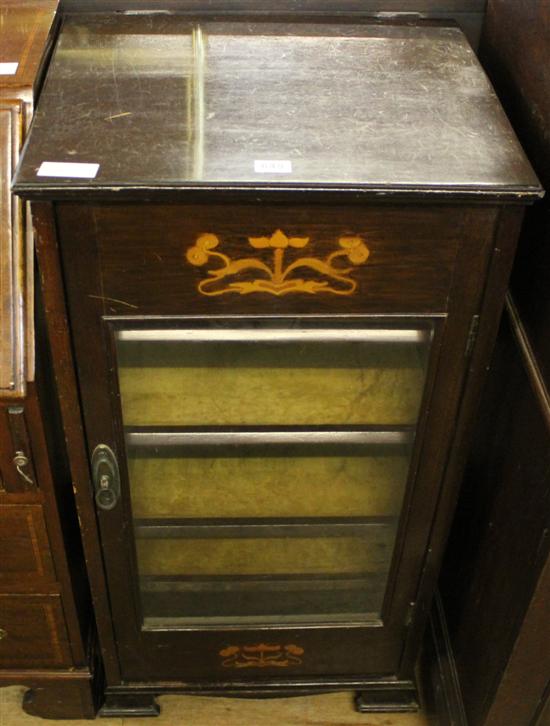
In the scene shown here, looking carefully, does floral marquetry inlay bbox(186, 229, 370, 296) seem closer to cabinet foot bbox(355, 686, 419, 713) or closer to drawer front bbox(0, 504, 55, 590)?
drawer front bbox(0, 504, 55, 590)

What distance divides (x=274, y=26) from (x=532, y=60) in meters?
0.28

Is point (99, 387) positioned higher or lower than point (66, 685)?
higher

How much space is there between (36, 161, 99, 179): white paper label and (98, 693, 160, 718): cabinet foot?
2.67ft

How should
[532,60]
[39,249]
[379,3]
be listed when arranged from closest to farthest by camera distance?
[39,249] → [532,60] → [379,3]

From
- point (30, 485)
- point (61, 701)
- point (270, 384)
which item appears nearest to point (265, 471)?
point (270, 384)

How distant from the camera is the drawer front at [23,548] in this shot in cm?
97

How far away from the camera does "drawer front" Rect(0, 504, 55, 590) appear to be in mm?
967

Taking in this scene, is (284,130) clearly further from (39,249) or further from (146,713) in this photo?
(146,713)

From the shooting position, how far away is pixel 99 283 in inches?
29.9

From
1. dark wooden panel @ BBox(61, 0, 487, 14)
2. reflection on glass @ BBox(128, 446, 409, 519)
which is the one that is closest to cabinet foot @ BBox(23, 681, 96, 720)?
reflection on glass @ BBox(128, 446, 409, 519)

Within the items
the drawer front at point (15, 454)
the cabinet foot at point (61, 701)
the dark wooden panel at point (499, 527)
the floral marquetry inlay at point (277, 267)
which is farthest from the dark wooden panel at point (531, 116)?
the cabinet foot at point (61, 701)

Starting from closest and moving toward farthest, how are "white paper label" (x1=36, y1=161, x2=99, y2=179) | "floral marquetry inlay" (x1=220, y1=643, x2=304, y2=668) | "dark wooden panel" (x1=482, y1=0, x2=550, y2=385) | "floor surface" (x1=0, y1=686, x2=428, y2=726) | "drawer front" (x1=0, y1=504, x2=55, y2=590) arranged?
"white paper label" (x1=36, y1=161, x2=99, y2=179) < "dark wooden panel" (x1=482, y1=0, x2=550, y2=385) < "drawer front" (x1=0, y1=504, x2=55, y2=590) < "floral marquetry inlay" (x1=220, y1=643, x2=304, y2=668) < "floor surface" (x1=0, y1=686, x2=428, y2=726)

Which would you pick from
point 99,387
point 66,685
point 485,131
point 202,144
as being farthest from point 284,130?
point 66,685

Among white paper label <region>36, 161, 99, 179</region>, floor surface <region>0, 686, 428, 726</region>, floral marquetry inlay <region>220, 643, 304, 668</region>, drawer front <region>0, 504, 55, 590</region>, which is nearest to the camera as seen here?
white paper label <region>36, 161, 99, 179</region>
